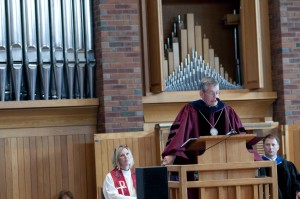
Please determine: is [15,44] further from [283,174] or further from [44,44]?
[283,174]

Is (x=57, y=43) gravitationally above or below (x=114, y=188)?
above

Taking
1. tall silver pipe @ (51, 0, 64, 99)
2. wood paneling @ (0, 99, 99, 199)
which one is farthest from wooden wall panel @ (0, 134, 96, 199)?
tall silver pipe @ (51, 0, 64, 99)

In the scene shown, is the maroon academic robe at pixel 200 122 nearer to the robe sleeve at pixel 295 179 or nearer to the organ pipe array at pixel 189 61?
the robe sleeve at pixel 295 179

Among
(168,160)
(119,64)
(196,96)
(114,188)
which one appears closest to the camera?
(168,160)

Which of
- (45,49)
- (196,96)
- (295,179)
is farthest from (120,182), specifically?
(45,49)

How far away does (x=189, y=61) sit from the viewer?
34.6 feet

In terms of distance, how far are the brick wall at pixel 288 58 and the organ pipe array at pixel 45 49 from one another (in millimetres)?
2514

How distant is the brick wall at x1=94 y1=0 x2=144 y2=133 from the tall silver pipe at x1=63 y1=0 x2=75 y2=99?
0.33 m

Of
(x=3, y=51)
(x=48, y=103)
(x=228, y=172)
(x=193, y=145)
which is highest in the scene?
(x=3, y=51)

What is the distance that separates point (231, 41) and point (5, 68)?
333cm

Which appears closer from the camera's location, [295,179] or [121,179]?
[295,179]

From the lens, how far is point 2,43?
9.95 m

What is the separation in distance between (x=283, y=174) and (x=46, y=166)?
10.3ft

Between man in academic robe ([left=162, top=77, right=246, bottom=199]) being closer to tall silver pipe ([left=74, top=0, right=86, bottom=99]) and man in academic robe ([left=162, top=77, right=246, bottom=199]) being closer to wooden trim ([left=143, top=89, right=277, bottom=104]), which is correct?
wooden trim ([left=143, top=89, right=277, bottom=104])
